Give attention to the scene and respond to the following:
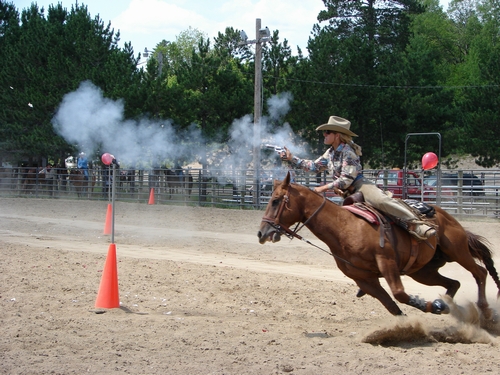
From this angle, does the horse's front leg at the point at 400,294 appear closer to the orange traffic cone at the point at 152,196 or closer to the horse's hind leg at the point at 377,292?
the horse's hind leg at the point at 377,292

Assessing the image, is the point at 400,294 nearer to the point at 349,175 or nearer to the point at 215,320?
the point at 349,175

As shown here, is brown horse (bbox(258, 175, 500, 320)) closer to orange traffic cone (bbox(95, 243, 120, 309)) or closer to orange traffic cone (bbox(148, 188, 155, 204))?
orange traffic cone (bbox(95, 243, 120, 309))

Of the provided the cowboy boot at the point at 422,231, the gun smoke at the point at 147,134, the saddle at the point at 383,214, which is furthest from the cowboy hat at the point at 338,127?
the gun smoke at the point at 147,134

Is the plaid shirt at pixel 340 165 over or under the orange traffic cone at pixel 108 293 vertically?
over

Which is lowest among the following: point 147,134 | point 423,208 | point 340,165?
point 423,208

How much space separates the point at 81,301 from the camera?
8.71 m

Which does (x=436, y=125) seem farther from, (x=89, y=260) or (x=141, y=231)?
(x=89, y=260)

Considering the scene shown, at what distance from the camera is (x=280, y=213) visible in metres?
7.36

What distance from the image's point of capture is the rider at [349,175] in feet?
24.9

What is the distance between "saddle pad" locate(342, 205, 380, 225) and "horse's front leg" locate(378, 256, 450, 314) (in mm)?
470

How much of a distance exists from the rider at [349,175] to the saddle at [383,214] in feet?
0.25

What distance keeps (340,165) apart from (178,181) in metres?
19.5

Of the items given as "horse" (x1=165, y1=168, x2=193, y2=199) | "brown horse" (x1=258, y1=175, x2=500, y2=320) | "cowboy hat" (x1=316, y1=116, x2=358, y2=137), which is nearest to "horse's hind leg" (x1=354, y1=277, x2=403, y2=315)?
"brown horse" (x1=258, y1=175, x2=500, y2=320)

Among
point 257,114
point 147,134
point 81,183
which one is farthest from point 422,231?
point 81,183
